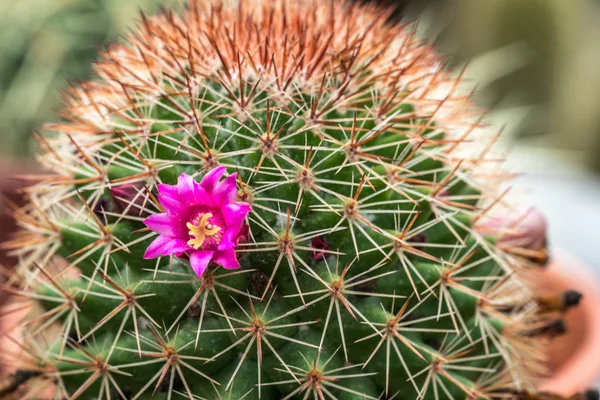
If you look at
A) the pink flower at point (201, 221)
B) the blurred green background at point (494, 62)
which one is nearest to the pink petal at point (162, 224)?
the pink flower at point (201, 221)

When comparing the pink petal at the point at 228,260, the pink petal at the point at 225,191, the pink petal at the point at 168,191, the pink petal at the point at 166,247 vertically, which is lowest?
the pink petal at the point at 166,247

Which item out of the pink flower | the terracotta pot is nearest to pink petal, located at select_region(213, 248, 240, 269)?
the pink flower

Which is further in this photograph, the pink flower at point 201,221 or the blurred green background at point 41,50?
the blurred green background at point 41,50

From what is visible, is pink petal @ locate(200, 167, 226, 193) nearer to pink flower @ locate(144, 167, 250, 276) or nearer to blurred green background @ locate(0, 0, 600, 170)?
pink flower @ locate(144, 167, 250, 276)

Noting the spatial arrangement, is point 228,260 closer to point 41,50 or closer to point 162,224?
point 162,224

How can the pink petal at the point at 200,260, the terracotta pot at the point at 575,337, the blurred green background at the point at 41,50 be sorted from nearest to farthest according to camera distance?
1. the pink petal at the point at 200,260
2. the terracotta pot at the point at 575,337
3. the blurred green background at the point at 41,50

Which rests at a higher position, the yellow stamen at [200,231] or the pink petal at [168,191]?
the pink petal at [168,191]

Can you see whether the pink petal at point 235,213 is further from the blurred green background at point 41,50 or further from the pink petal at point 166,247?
the blurred green background at point 41,50
